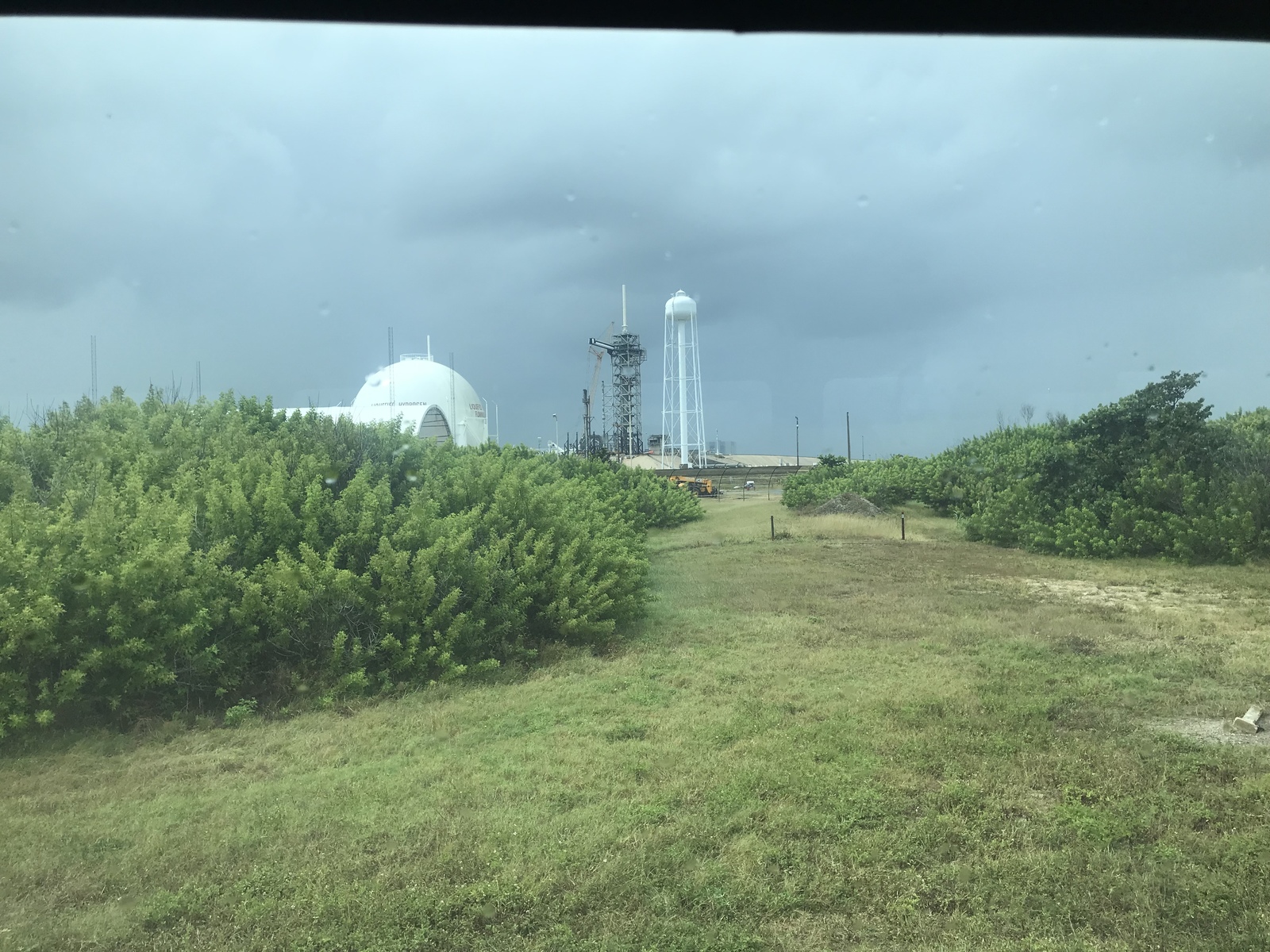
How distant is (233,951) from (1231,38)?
204 inches

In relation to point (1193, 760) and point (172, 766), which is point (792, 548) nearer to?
point (1193, 760)

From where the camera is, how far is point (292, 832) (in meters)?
4.02

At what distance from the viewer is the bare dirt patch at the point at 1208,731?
5.23 m

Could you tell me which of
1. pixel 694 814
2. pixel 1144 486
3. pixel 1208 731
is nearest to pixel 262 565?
pixel 694 814

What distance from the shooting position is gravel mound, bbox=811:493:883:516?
22.0m

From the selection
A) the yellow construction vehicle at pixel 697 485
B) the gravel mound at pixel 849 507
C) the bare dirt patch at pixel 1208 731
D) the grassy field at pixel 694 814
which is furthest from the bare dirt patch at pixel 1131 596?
the yellow construction vehicle at pixel 697 485

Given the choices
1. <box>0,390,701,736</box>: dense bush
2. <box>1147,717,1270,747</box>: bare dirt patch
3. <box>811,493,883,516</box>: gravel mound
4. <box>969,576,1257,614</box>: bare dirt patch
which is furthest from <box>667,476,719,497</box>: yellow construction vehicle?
<box>1147,717,1270,747</box>: bare dirt patch

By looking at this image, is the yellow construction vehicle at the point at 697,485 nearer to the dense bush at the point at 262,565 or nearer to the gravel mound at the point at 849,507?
the gravel mound at the point at 849,507

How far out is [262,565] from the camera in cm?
682

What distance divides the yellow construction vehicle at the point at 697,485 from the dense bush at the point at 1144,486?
32.5 feet

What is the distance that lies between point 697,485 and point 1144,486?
60.9ft

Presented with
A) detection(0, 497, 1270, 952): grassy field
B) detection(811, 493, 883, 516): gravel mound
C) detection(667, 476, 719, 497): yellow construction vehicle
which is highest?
detection(667, 476, 719, 497): yellow construction vehicle

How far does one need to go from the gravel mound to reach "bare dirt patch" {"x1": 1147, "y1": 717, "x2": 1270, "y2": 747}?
16.1m

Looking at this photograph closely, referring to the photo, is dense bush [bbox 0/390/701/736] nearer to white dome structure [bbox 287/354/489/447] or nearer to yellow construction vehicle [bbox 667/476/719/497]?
white dome structure [bbox 287/354/489/447]
